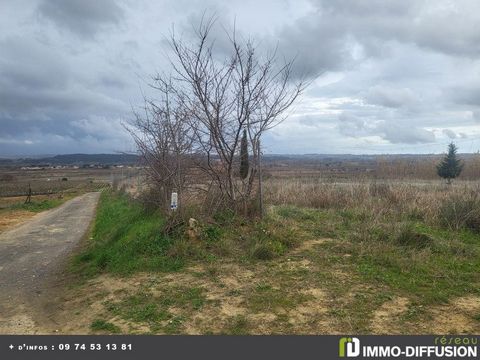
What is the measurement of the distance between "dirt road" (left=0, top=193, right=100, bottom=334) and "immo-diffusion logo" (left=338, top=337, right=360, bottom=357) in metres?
3.44

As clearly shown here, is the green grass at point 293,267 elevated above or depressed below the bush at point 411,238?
below

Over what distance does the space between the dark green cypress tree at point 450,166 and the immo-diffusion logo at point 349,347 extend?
2915 cm

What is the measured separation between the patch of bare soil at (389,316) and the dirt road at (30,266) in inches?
151

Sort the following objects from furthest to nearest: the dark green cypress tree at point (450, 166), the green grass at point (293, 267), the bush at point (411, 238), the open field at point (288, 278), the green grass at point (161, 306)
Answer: the dark green cypress tree at point (450, 166) → the bush at point (411, 238) → the green grass at point (293, 267) → the green grass at point (161, 306) → the open field at point (288, 278)

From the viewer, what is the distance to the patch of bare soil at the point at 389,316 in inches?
167

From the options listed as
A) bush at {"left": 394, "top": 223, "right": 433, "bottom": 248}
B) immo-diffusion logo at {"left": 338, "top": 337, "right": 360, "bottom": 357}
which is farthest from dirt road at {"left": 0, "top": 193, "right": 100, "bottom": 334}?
bush at {"left": 394, "top": 223, "right": 433, "bottom": 248}

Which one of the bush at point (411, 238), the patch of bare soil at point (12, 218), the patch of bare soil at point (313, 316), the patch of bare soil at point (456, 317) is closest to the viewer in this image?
the patch of bare soil at point (456, 317)

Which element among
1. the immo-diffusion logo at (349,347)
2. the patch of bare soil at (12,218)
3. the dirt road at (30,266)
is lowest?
the patch of bare soil at (12,218)

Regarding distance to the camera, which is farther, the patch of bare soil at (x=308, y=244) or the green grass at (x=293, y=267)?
the patch of bare soil at (x=308, y=244)

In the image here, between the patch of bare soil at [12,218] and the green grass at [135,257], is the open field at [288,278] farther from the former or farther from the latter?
the patch of bare soil at [12,218]

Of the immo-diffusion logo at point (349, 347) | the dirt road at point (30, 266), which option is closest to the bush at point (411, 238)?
the immo-diffusion logo at point (349, 347)

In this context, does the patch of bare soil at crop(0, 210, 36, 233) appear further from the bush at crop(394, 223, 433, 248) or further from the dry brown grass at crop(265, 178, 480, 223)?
the bush at crop(394, 223, 433, 248)

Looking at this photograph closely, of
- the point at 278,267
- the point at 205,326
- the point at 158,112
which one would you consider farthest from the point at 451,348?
the point at 158,112

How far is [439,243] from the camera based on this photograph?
7.44 m
